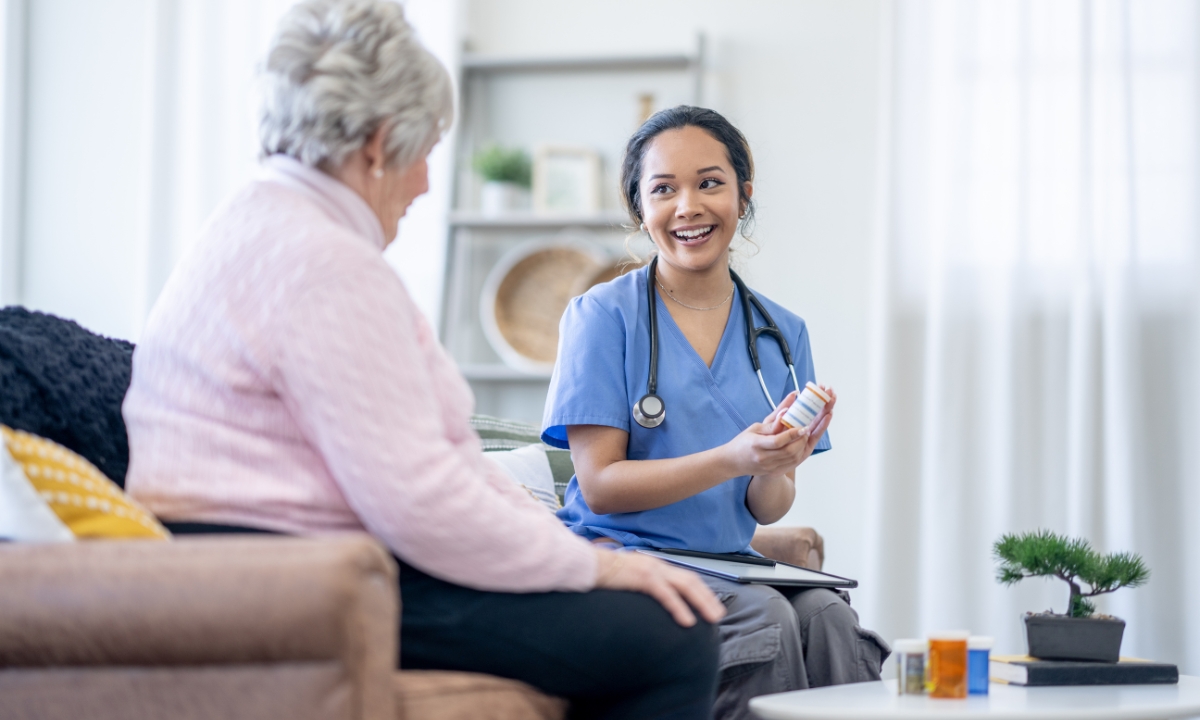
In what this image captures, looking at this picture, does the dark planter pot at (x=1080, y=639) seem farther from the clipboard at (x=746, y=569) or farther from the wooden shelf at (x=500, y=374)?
the wooden shelf at (x=500, y=374)

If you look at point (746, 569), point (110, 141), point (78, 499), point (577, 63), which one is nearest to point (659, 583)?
point (746, 569)

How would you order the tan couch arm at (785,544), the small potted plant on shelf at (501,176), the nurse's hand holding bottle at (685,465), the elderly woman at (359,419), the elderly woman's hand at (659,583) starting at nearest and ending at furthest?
the elderly woman at (359,419), the elderly woman's hand at (659,583), the nurse's hand holding bottle at (685,465), the tan couch arm at (785,544), the small potted plant on shelf at (501,176)

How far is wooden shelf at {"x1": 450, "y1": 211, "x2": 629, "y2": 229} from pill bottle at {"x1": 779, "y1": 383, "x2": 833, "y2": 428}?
1.70 metres

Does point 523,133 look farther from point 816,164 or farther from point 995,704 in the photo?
point 995,704

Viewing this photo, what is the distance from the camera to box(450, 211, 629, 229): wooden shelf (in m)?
3.12

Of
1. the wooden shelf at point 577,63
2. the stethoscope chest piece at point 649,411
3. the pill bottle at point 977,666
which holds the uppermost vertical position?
the wooden shelf at point 577,63

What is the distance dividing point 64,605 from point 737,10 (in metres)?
2.85

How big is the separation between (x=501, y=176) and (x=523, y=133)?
263 millimetres

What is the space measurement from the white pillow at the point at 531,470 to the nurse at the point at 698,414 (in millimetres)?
243

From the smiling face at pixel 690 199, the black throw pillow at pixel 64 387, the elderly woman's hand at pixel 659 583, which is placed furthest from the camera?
the smiling face at pixel 690 199

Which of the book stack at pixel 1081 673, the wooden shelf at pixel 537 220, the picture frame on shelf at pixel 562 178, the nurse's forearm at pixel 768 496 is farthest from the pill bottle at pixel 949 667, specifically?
the picture frame on shelf at pixel 562 178

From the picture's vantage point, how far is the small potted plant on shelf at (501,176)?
126 inches

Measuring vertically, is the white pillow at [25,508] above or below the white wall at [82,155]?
below

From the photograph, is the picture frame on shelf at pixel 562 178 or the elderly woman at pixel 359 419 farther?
the picture frame on shelf at pixel 562 178
